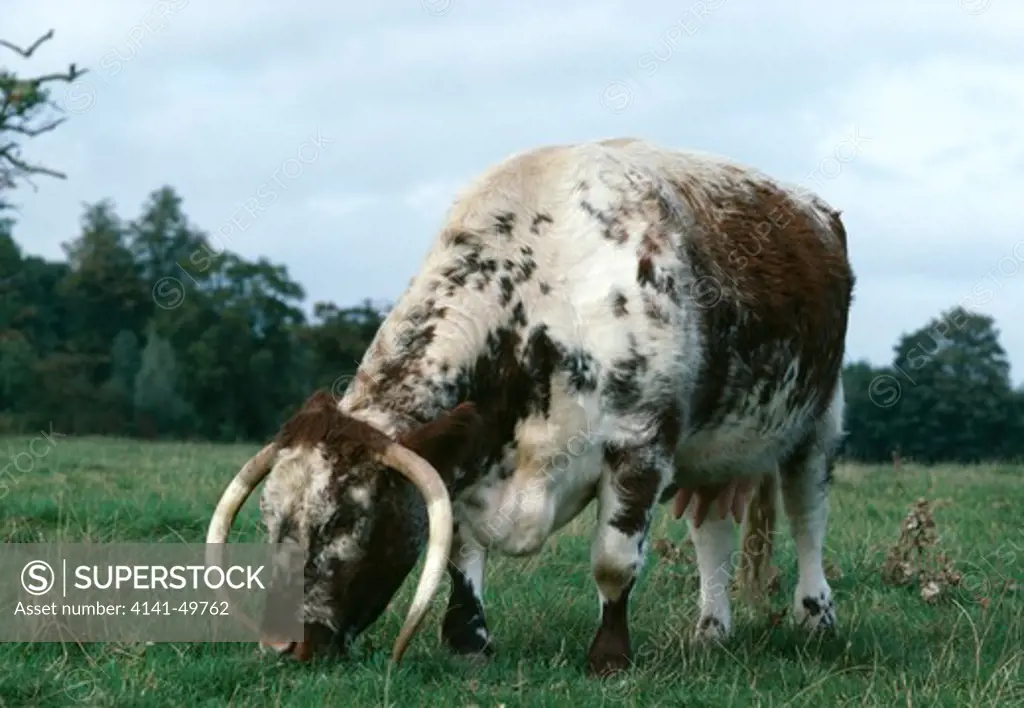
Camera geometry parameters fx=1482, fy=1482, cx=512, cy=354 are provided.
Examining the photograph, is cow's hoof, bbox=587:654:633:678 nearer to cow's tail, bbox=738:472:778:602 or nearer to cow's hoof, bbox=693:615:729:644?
cow's hoof, bbox=693:615:729:644

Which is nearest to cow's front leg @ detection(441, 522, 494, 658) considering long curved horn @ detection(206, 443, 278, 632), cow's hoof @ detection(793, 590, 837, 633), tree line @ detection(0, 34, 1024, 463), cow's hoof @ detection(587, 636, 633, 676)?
cow's hoof @ detection(587, 636, 633, 676)

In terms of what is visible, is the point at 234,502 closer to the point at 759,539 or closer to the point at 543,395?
the point at 543,395

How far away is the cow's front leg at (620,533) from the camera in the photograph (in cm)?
640

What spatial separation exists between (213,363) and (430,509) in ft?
125

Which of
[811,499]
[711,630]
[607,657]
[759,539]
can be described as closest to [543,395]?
[607,657]

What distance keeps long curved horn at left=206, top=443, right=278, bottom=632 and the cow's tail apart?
3513 mm

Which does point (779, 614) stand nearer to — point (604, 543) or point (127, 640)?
point (604, 543)

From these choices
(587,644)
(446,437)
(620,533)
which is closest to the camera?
(446,437)

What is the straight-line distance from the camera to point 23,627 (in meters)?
6.61

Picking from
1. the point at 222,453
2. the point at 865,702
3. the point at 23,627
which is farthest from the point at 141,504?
the point at 222,453

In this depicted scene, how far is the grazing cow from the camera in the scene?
564 centimetres

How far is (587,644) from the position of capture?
23.2ft

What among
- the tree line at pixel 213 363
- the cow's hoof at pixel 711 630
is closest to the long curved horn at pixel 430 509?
the cow's hoof at pixel 711 630

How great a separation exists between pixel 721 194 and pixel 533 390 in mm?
1900
